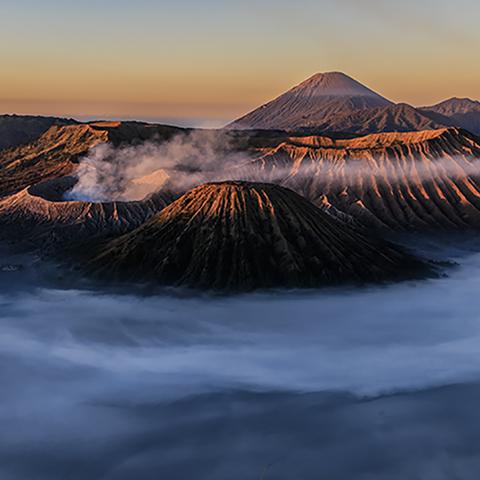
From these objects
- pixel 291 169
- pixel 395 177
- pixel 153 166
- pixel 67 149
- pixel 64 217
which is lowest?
pixel 64 217

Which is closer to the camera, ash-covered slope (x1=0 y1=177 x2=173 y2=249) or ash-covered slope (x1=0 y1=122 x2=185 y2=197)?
ash-covered slope (x1=0 y1=177 x2=173 y2=249)

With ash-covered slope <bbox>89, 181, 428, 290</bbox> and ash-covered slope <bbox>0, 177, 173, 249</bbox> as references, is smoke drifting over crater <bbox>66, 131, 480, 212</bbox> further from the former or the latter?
ash-covered slope <bbox>89, 181, 428, 290</bbox>

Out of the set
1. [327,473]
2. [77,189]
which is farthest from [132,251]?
Result: [77,189]

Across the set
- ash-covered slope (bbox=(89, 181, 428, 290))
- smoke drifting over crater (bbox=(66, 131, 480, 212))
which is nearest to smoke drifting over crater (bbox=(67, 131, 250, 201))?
smoke drifting over crater (bbox=(66, 131, 480, 212))

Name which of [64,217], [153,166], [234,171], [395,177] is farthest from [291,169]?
[64,217]

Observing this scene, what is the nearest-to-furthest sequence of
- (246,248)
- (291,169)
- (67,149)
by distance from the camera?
1. (246,248)
2. (291,169)
3. (67,149)

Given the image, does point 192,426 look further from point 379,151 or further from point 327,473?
point 379,151

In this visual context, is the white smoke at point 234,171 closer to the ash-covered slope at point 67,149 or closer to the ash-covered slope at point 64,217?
the ash-covered slope at point 67,149

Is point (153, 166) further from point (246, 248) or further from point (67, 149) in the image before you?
point (246, 248)
